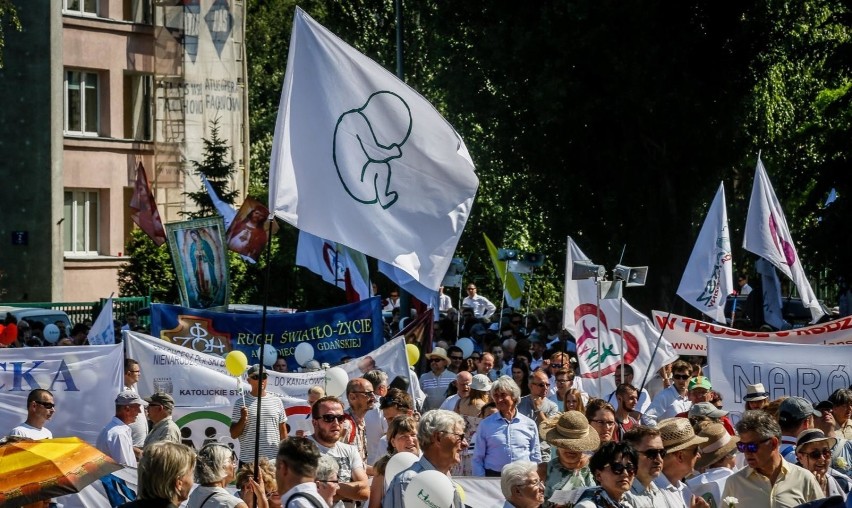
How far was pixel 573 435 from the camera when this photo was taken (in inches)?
337

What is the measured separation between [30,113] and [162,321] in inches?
870

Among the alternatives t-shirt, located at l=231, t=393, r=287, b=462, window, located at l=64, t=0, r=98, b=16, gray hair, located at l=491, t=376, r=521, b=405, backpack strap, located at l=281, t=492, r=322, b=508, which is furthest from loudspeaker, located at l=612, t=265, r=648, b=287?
window, located at l=64, t=0, r=98, b=16

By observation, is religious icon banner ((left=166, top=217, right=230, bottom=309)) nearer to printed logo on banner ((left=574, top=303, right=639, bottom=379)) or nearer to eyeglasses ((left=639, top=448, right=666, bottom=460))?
printed logo on banner ((left=574, top=303, right=639, bottom=379))

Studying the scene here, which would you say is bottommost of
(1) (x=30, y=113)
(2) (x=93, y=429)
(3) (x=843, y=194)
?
(2) (x=93, y=429)

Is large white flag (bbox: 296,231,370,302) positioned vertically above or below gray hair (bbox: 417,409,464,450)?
above

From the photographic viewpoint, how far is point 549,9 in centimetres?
2850

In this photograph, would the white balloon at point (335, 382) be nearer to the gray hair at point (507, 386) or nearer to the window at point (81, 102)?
the gray hair at point (507, 386)

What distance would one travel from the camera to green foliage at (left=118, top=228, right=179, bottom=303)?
35.1 m

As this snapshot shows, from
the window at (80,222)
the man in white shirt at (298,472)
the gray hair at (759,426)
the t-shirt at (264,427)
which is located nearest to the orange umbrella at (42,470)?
the man in white shirt at (298,472)

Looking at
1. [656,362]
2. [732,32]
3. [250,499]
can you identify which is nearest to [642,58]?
[732,32]

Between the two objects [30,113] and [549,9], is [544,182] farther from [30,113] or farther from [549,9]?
[30,113]

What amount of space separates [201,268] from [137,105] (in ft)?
63.2

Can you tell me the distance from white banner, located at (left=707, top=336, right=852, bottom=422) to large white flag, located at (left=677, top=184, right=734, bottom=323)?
3444mm

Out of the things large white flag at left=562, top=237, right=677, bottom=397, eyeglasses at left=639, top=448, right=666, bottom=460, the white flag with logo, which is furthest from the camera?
the white flag with logo
